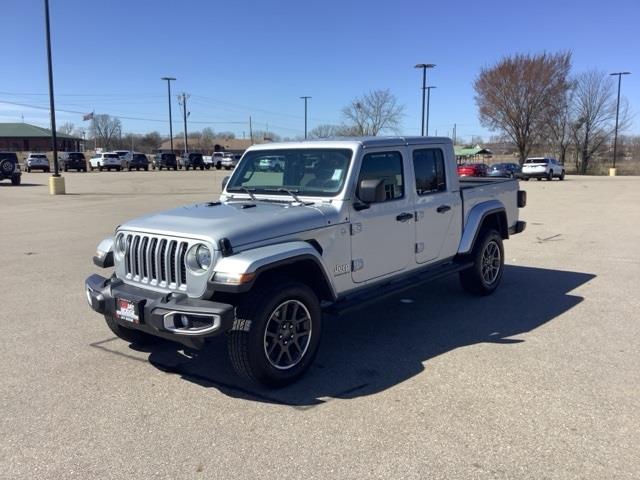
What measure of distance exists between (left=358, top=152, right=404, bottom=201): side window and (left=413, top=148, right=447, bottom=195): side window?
0.90 ft

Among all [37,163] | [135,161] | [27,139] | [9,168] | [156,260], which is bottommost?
[156,260]

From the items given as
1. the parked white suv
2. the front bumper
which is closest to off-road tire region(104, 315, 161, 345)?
the front bumper

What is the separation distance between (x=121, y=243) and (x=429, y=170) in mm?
3205

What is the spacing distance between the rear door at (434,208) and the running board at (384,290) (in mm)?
139

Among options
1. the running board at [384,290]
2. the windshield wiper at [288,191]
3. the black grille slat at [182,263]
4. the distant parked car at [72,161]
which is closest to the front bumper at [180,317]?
the black grille slat at [182,263]

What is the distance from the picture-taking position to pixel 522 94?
5631 centimetres

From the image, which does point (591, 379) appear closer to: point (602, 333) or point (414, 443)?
point (602, 333)

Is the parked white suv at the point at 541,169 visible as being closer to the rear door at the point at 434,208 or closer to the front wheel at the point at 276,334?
the rear door at the point at 434,208

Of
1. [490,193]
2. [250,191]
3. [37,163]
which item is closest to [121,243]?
[250,191]

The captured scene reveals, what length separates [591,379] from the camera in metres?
4.51

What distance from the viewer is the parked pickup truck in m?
4.12

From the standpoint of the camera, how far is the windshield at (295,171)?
17.0 ft

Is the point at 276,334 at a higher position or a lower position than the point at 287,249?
lower

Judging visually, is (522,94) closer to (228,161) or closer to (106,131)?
(228,161)
